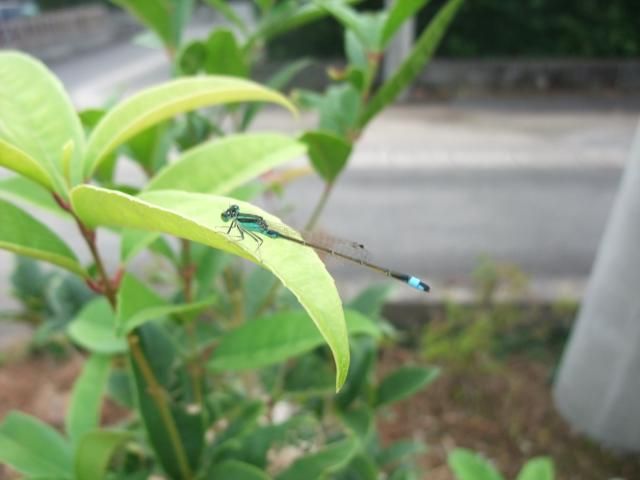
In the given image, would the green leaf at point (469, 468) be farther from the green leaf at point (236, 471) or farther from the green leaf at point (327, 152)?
the green leaf at point (327, 152)

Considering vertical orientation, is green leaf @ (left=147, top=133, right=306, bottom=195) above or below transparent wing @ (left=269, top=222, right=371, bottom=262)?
above

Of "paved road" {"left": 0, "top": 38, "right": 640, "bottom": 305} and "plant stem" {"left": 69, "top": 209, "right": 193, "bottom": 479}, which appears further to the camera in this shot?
"paved road" {"left": 0, "top": 38, "right": 640, "bottom": 305}

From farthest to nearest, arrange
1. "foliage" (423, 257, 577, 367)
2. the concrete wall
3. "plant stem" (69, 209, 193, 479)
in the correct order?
the concrete wall, "foliage" (423, 257, 577, 367), "plant stem" (69, 209, 193, 479)

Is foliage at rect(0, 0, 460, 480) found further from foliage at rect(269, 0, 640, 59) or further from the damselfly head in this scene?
foliage at rect(269, 0, 640, 59)

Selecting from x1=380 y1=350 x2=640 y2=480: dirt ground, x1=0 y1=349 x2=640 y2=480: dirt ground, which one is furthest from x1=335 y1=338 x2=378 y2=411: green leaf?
x1=380 y1=350 x2=640 y2=480: dirt ground

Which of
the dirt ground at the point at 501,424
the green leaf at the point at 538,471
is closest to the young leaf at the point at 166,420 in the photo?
the green leaf at the point at 538,471

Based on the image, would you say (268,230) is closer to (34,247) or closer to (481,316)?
(34,247)

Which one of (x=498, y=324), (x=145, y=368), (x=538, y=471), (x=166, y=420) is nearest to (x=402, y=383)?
(x=538, y=471)
